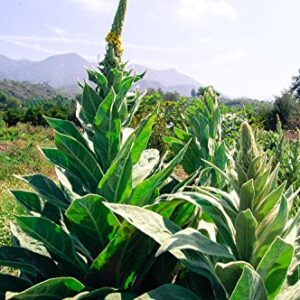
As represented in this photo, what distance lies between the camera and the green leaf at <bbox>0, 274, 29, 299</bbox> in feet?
6.05

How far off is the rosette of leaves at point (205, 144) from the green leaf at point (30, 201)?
0.90 metres

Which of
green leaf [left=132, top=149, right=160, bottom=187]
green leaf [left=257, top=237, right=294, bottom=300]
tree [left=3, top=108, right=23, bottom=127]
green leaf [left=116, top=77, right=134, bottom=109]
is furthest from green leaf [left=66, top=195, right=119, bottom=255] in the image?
tree [left=3, top=108, right=23, bottom=127]

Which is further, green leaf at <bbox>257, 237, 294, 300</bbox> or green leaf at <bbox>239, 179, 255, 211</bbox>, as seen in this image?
green leaf at <bbox>239, 179, 255, 211</bbox>

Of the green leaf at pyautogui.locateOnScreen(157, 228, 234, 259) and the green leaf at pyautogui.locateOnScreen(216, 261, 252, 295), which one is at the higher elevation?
the green leaf at pyautogui.locateOnScreen(157, 228, 234, 259)

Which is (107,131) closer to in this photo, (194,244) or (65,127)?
(65,127)

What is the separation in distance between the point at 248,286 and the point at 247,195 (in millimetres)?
315

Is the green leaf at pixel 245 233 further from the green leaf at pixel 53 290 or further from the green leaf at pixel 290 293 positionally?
the green leaf at pixel 53 290

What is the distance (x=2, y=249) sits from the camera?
1862 millimetres

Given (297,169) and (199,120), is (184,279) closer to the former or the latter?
(199,120)

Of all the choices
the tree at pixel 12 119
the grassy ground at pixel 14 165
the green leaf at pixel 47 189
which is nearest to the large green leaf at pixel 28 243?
the green leaf at pixel 47 189

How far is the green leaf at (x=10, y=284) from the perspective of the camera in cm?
184

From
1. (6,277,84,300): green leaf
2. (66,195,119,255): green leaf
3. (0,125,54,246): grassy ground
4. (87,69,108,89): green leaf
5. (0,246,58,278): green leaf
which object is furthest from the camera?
(0,125,54,246): grassy ground

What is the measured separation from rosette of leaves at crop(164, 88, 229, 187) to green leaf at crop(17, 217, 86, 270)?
0.89m

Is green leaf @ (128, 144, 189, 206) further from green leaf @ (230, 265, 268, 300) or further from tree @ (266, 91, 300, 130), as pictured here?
tree @ (266, 91, 300, 130)
